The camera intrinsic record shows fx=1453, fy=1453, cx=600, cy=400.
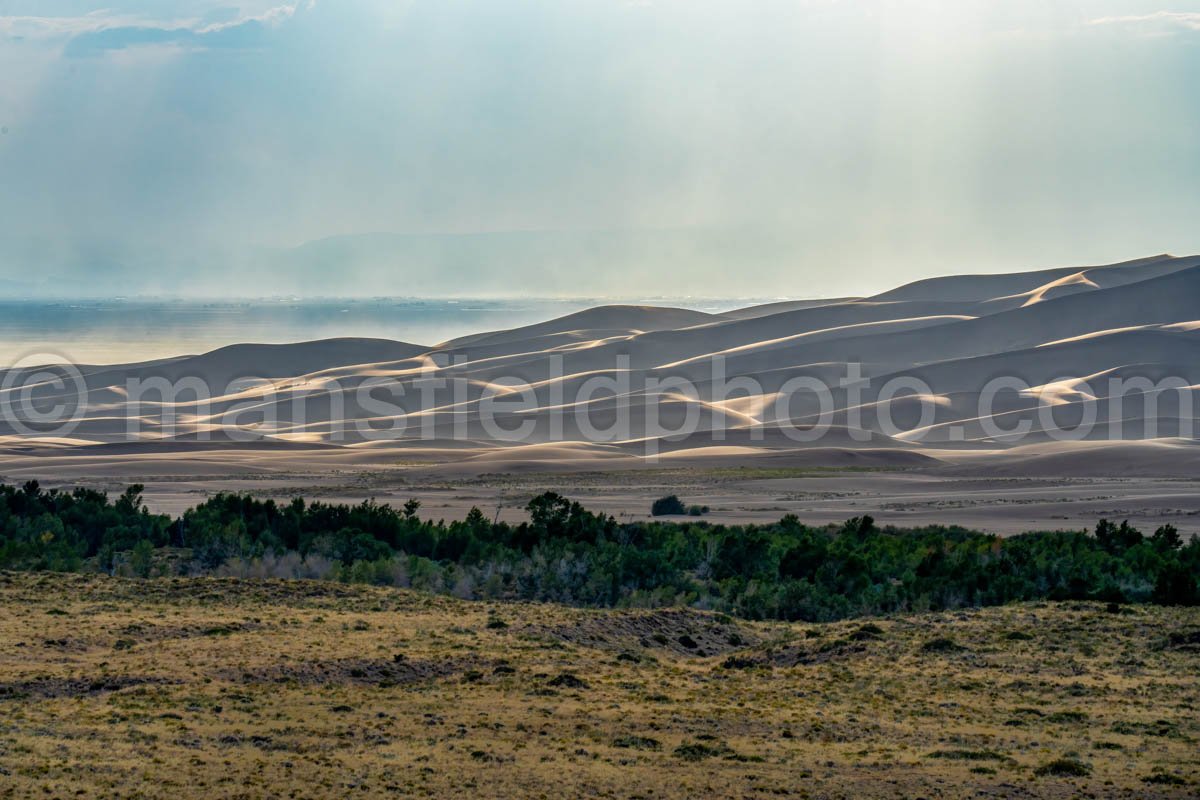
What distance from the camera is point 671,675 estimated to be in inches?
538

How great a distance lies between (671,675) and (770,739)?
295 cm

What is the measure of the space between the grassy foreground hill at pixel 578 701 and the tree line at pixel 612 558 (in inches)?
82.2

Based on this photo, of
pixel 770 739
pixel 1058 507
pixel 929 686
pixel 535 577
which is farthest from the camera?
pixel 1058 507

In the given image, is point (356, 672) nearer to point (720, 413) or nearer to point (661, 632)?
point (661, 632)

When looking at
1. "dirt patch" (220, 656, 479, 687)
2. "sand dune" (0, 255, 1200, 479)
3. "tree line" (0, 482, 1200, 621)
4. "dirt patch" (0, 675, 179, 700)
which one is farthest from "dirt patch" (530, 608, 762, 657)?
"sand dune" (0, 255, 1200, 479)

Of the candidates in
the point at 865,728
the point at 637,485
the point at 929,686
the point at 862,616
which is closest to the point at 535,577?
the point at 862,616

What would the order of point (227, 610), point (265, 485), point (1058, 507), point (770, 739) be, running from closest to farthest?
1. point (770, 739)
2. point (227, 610)
3. point (1058, 507)
4. point (265, 485)

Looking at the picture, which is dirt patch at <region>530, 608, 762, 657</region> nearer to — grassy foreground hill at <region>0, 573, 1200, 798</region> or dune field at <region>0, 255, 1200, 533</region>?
grassy foreground hill at <region>0, 573, 1200, 798</region>

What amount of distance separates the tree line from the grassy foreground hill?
2087 mm

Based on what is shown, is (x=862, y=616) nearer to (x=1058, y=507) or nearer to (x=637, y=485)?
(x=1058, y=507)

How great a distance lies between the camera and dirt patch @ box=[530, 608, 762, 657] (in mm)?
15219

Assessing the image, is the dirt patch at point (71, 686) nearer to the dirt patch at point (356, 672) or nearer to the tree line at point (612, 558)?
the dirt patch at point (356, 672)

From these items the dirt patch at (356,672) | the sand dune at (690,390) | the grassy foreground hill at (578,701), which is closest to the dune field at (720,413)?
the sand dune at (690,390)

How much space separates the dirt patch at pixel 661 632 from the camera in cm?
1522
